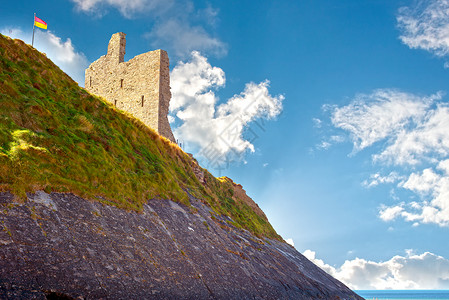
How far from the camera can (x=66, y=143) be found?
38.0ft

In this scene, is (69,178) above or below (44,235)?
above

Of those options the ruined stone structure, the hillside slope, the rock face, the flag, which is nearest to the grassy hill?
the hillside slope

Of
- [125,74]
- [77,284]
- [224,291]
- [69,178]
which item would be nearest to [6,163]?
[69,178]

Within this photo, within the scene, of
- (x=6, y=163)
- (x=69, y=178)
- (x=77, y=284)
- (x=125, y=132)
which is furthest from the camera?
(x=125, y=132)

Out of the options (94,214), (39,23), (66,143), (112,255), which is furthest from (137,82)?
(112,255)

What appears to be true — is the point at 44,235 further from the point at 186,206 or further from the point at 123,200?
the point at 186,206

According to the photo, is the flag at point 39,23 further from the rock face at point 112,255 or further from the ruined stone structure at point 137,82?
the rock face at point 112,255

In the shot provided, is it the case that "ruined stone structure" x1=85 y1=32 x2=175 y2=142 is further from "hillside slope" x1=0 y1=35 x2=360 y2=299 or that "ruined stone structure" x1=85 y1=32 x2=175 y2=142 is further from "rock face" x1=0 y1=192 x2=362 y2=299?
"rock face" x1=0 y1=192 x2=362 y2=299

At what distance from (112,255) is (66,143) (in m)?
4.59

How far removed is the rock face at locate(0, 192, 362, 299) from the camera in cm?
690

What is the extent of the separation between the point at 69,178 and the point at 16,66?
5815 millimetres

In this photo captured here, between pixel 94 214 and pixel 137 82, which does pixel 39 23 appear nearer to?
pixel 137 82

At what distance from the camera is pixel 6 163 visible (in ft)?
28.3

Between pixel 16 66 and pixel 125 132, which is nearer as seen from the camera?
pixel 16 66
